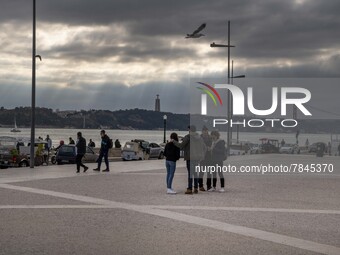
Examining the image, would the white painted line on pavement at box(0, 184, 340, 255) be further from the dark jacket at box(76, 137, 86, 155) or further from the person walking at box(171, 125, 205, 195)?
the dark jacket at box(76, 137, 86, 155)

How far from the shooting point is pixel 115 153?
Result: 49000 millimetres

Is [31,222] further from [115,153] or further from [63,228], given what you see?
[115,153]

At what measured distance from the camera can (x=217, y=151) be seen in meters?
17.6

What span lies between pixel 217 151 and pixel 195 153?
3.16 ft

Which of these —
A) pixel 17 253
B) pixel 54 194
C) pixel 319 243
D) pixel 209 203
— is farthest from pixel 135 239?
pixel 54 194

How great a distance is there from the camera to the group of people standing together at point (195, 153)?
1683cm

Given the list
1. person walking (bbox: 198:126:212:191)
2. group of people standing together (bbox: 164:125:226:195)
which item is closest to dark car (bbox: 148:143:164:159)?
person walking (bbox: 198:126:212:191)

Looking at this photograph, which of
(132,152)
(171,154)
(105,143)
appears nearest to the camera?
(171,154)

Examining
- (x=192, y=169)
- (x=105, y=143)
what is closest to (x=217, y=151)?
(x=192, y=169)

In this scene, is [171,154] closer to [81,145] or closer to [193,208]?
[193,208]

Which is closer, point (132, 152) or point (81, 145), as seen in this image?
point (81, 145)

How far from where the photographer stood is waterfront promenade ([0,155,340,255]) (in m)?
9.28

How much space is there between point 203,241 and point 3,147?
2601 centimetres

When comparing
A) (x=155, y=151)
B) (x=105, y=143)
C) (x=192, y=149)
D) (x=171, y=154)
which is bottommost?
(x=155, y=151)
